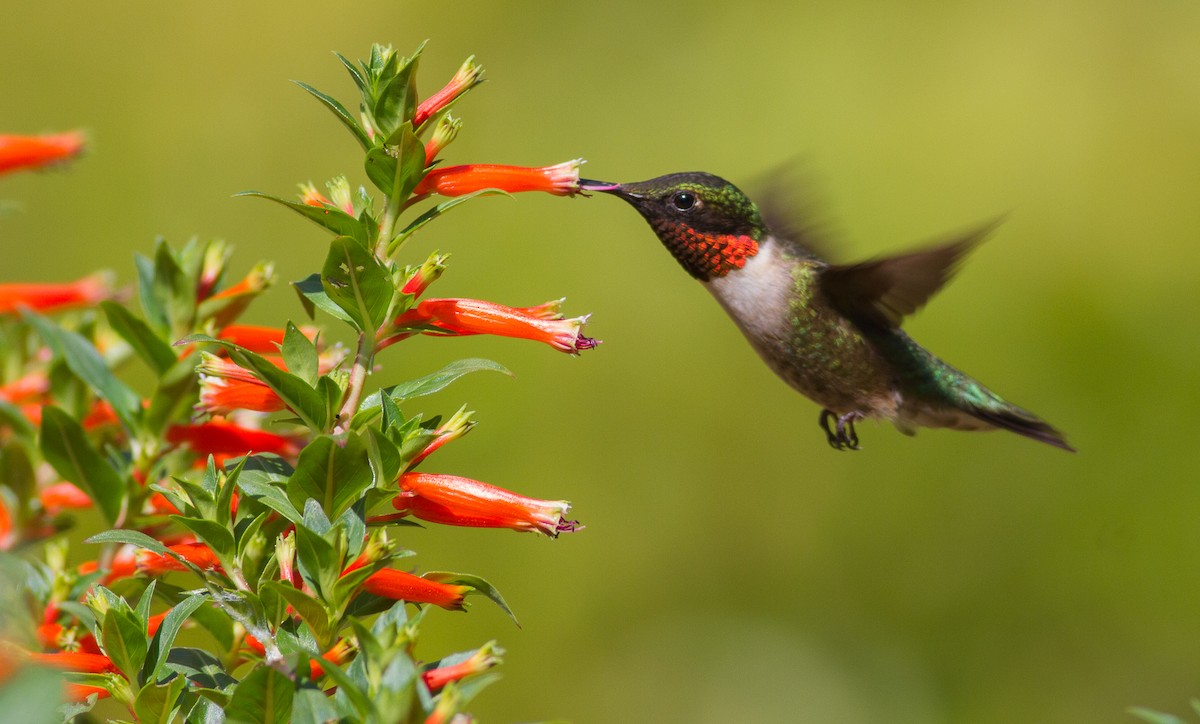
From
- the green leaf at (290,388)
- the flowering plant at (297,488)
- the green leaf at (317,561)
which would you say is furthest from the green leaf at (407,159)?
the green leaf at (317,561)

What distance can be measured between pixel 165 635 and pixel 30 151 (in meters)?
1.29

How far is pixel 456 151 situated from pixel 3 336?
3421 mm

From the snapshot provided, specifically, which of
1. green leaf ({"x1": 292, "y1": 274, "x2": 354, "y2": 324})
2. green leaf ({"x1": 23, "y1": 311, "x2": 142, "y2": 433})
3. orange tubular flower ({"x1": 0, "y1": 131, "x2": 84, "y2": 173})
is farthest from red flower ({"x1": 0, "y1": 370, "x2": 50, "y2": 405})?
green leaf ({"x1": 292, "y1": 274, "x2": 354, "y2": 324})

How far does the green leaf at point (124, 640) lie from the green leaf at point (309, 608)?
15 cm

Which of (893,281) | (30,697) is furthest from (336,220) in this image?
(893,281)

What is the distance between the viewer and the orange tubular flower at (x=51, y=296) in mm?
1987

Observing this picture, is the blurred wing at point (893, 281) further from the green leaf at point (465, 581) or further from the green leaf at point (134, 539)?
the green leaf at point (134, 539)

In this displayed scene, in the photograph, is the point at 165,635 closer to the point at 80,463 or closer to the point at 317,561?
the point at 317,561

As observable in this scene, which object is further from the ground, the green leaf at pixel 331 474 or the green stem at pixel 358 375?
the green stem at pixel 358 375

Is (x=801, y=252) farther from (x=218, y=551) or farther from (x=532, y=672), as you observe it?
(x=532, y=672)

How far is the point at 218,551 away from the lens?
1233mm

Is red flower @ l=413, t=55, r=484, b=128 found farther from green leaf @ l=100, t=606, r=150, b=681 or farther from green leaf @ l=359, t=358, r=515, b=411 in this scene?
green leaf @ l=100, t=606, r=150, b=681

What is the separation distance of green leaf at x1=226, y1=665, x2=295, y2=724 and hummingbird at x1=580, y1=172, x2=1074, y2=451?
1.38 metres

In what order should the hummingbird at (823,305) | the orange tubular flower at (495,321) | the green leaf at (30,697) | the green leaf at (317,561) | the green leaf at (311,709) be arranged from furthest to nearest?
the hummingbird at (823,305)
the orange tubular flower at (495,321)
the green leaf at (317,561)
the green leaf at (311,709)
the green leaf at (30,697)
